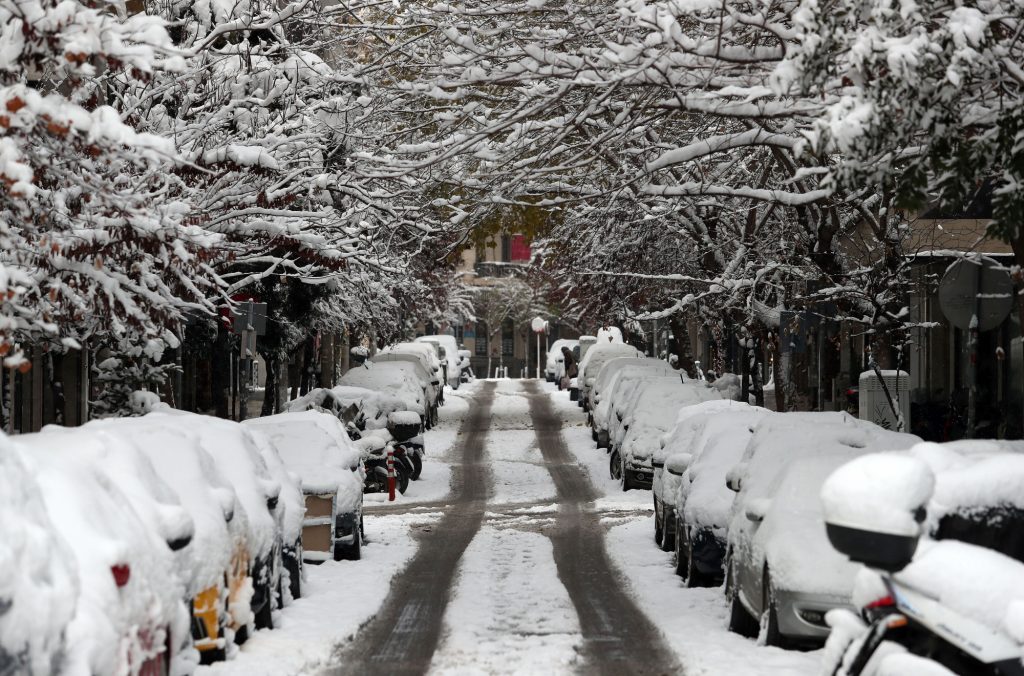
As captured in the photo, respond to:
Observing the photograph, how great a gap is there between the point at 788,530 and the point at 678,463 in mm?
5091

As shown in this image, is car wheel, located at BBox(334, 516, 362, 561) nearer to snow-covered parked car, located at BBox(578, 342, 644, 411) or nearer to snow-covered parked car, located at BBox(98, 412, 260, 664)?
snow-covered parked car, located at BBox(98, 412, 260, 664)

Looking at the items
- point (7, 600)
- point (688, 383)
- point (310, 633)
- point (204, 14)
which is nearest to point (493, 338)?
point (688, 383)

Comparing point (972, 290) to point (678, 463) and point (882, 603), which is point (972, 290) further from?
point (882, 603)

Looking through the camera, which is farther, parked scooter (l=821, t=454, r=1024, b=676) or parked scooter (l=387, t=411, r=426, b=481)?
parked scooter (l=387, t=411, r=426, b=481)

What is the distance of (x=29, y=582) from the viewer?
226 inches

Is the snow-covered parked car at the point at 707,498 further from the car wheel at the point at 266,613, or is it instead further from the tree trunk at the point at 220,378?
the tree trunk at the point at 220,378

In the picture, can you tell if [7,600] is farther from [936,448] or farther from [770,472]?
[770,472]

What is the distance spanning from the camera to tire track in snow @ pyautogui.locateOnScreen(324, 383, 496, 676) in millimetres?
10859

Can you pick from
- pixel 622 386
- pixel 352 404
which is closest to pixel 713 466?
pixel 352 404

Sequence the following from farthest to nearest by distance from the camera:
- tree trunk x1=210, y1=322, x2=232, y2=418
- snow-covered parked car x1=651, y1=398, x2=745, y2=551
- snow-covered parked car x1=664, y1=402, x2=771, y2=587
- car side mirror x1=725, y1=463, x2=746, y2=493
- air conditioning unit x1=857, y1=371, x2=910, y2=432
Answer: tree trunk x1=210, y1=322, x2=232, y2=418 → air conditioning unit x1=857, y1=371, x2=910, y2=432 → snow-covered parked car x1=651, y1=398, x2=745, y2=551 → snow-covered parked car x1=664, y1=402, x2=771, y2=587 → car side mirror x1=725, y1=463, x2=746, y2=493

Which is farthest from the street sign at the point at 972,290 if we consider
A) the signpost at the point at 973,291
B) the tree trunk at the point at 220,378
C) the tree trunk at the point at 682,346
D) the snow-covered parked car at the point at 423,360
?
the tree trunk at the point at 682,346

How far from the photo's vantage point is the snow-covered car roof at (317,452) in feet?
53.3

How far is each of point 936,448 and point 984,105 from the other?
5.13 m

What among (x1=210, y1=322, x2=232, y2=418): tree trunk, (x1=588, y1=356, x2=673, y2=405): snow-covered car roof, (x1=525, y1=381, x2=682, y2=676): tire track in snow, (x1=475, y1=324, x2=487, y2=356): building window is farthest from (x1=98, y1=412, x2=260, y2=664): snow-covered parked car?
(x1=475, y1=324, x2=487, y2=356): building window
